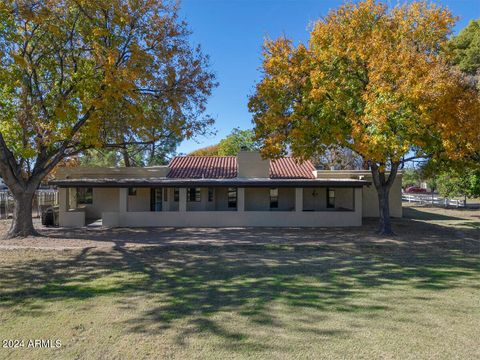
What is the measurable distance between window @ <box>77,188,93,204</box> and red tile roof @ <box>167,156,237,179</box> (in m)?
5.66

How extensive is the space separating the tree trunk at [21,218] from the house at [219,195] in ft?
14.6

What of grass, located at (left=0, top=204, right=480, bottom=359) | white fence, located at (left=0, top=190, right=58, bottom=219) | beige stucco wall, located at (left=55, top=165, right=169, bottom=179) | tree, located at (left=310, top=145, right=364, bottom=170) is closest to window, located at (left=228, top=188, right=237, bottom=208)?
beige stucco wall, located at (left=55, top=165, right=169, bottom=179)

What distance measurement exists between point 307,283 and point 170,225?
13.4 meters

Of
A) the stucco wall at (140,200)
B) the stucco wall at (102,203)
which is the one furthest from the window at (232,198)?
the stucco wall at (102,203)

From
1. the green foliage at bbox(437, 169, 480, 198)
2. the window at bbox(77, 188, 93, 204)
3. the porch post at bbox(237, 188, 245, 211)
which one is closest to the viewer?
the porch post at bbox(237, 188, 245, 211)

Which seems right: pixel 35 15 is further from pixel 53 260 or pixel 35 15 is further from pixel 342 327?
pixel 342 327

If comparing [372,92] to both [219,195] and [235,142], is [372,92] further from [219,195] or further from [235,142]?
[235,142]

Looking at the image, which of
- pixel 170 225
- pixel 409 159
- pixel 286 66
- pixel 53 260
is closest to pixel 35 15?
pixel 53 260

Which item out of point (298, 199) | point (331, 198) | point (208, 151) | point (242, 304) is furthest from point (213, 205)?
point (208, 151)

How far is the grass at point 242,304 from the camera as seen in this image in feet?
16.1

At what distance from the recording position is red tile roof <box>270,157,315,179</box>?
23.9 m

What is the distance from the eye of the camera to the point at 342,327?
556 cm

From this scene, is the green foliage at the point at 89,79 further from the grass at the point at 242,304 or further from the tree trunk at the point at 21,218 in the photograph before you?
the grass at the point at 242,304

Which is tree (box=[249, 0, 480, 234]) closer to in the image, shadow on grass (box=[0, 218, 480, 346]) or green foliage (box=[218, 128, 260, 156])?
shadow on grass (box=[0, 218, 480, 346])
